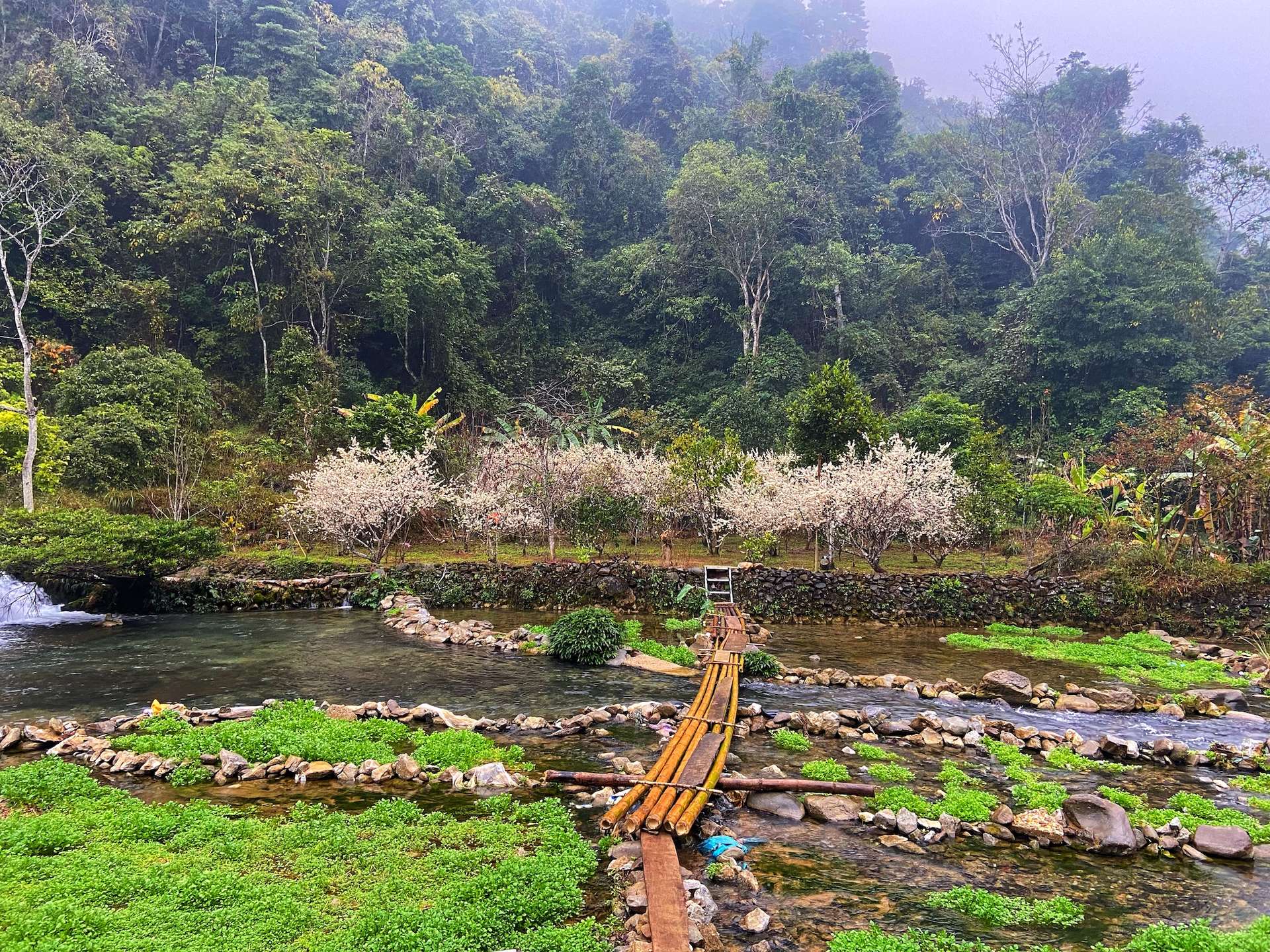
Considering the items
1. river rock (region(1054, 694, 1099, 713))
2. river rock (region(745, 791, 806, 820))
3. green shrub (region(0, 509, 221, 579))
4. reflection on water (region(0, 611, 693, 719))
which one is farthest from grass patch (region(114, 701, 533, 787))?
green shrub (region(0, 509, 221, 579))

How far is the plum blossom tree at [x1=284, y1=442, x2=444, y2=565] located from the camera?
25094 mm

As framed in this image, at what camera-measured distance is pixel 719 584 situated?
22000mm

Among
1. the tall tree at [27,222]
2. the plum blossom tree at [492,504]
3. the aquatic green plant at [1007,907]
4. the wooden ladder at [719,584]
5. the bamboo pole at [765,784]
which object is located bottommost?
the aquatic green plant at [1007,907]

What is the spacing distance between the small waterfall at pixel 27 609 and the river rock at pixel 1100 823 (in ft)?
84.4

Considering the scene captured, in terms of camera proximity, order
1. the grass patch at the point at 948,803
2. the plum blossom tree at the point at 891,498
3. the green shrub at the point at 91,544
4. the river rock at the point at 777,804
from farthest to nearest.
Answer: the plum blossom tree at the point at 891,498
the green shrub at the point at 91,544
the river rock at the point at 777,804
the grass patch at the point at 948,803

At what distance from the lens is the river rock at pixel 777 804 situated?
8219mm

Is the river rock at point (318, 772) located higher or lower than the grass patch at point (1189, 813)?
lower

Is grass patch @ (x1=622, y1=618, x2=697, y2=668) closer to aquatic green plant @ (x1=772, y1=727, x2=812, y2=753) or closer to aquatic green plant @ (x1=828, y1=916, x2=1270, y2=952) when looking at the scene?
aquatic green plant @ (x1=772, y1=727, x2=812, y2=753)

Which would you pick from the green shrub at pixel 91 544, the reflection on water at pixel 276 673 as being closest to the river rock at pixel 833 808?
the reflection on water at pixel 276 673

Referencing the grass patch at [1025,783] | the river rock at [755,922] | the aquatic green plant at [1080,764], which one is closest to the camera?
the river rock at [755,922]

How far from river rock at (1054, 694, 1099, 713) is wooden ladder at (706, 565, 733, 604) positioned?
10.3 meters

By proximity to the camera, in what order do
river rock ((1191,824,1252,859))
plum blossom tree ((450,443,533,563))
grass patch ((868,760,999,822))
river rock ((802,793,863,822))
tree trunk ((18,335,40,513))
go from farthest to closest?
plum blossom tree ((450,443,533,563)) → tree trunk ((18,335,40,513)) → river rock ((802,793,863,822)) → grass patch ((868,760,999,822)) → river rock ((1191,824,1252,859))

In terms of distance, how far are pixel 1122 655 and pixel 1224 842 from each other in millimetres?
10510

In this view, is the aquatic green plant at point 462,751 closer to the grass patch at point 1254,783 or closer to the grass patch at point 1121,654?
the grass patch at point 1254,783
